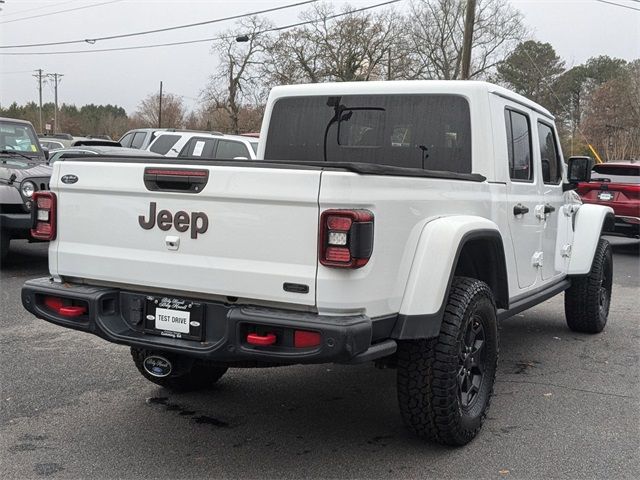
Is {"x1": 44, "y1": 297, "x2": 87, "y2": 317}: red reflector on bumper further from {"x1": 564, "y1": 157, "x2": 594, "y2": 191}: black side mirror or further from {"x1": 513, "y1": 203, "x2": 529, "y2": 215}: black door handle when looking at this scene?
{"x1": 564, "y1": 157, "x2": 594, "y2": 191}: black side mirror

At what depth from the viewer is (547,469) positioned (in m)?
3.39

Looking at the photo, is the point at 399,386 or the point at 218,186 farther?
the point at 399,386

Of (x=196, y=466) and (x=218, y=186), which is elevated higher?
(x=218, y=186)

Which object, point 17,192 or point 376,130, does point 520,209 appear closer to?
point 376,130

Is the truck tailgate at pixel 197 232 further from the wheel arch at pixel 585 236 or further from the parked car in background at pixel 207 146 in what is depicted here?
the parked car in background at pixel 207 146

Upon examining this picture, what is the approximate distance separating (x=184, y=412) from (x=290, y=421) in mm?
674

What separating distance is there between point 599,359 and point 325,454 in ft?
9.97

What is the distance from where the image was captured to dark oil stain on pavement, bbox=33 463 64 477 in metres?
3.23

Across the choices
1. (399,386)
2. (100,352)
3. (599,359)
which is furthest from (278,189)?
(599,359)

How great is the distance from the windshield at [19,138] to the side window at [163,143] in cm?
273

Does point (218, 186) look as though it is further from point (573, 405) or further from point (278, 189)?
point (573, 405)

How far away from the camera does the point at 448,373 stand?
3.35 m

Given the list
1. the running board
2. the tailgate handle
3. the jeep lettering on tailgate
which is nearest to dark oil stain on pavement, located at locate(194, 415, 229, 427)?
the jeep lettering on tailgate


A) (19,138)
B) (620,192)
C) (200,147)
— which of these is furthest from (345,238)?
(620,192)
